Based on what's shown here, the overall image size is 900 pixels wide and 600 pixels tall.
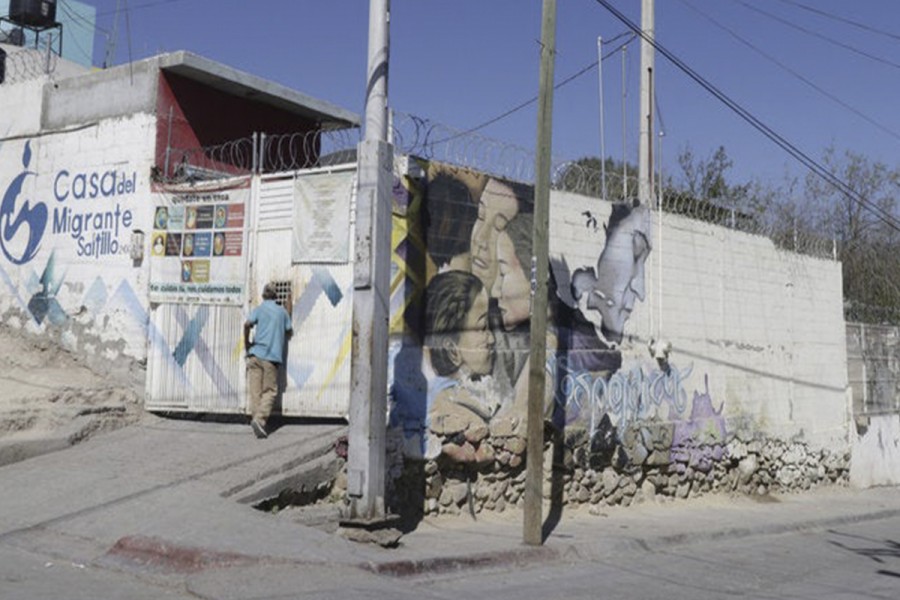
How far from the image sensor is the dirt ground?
11.1m

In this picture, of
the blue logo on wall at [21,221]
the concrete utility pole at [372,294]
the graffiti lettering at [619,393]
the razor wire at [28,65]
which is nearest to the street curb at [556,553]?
the concrete utility pole at [372,294]

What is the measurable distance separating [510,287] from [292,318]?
2.71 m

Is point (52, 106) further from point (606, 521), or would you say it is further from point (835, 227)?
point (835, 227)

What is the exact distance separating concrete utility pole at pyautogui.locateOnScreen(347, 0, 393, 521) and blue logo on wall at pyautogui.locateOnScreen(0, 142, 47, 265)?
6.19m

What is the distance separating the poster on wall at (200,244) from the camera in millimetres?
11539

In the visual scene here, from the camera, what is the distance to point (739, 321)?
16016mm

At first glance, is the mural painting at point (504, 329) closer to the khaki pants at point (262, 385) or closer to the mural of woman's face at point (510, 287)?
the mural of woman's face at point (510, 287)

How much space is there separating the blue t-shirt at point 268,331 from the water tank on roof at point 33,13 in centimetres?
837

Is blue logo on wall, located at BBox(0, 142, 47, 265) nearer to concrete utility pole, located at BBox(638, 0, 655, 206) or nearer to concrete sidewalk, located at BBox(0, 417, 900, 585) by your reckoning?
concrete sidewalk, located at BBox(0, 417, 900, 585)

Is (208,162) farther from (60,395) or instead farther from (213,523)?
(213,523)

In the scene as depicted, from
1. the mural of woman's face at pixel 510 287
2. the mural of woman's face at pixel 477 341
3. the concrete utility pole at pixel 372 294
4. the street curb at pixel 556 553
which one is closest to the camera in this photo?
the street curb at pixel 556 553

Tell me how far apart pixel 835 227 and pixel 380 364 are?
2349 cm

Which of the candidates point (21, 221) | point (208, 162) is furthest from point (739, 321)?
point (21, 221)

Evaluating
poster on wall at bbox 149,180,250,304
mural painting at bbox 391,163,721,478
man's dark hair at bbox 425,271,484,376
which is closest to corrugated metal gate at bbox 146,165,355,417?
poster on wall at bbox 149,180,250,304
